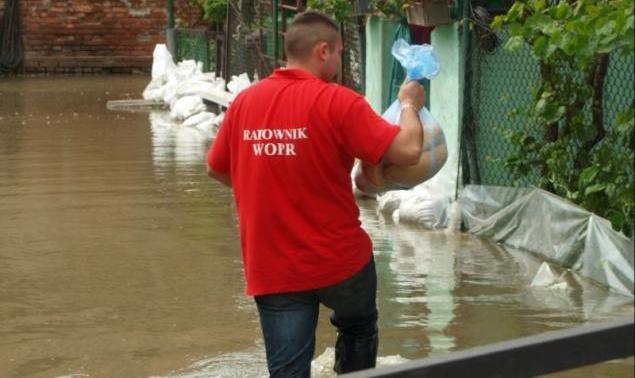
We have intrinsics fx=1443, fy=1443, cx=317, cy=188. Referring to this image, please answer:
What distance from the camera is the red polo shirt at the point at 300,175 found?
438 centimetres

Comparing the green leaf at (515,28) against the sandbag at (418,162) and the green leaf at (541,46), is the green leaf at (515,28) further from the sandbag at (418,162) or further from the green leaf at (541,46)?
the sandbag at (418,162)

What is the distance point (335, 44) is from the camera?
4547mm

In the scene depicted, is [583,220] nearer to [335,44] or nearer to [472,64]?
[472,64]

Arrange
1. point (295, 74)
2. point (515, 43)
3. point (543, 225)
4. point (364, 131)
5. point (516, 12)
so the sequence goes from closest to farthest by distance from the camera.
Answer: point (364, 131), point (295, 74), point (515, 43), point (516, 12), point (543, 225)

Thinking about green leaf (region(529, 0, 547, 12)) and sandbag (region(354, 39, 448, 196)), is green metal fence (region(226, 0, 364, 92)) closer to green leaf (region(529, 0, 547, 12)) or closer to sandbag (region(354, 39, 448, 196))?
green leaf (region(529, 0, 547, 12))

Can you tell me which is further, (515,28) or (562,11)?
(515,28)

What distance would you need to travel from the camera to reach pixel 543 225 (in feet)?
28.0

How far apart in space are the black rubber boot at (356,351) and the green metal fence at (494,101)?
4016 millimetres

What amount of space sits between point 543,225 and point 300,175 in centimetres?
434

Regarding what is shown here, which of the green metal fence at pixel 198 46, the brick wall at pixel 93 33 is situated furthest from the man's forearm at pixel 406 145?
the brick wall at pixel 93 33

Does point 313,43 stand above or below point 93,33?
above

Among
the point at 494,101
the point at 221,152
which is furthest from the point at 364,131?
the point at 494,101

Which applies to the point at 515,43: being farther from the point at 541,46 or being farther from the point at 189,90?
the point at 189,90

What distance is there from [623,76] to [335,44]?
11.4ft
